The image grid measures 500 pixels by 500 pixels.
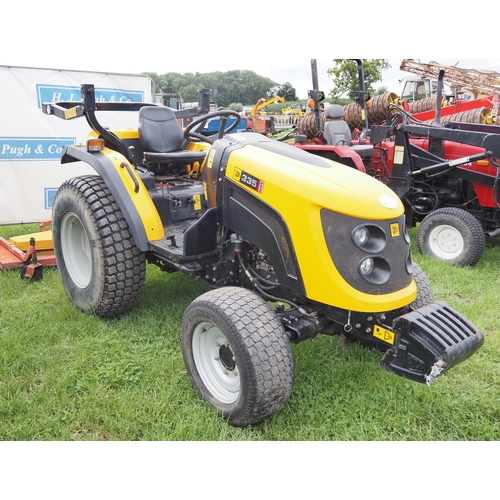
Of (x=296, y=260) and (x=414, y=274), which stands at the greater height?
(x=296, y=260)

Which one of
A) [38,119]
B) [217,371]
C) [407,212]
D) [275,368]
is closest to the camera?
[275,368]

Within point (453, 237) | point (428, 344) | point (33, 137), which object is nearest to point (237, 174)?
point (428, 344)

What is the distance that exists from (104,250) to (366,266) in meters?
1.65

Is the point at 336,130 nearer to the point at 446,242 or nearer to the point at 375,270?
the point at 446,242

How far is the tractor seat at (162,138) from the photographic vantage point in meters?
3.51

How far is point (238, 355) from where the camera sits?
7.03 feet

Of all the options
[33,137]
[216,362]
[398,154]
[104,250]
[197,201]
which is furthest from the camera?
[33,137]

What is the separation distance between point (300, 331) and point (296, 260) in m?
0.34

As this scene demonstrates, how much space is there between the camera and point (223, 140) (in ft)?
9.17

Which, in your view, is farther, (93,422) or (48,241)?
(48,241)

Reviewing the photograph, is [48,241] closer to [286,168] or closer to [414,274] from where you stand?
[286,168]

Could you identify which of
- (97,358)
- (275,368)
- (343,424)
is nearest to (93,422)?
(97,358)

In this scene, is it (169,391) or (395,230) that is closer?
(395,230)

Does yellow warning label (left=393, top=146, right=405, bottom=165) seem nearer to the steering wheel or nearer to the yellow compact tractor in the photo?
the steering wheel
